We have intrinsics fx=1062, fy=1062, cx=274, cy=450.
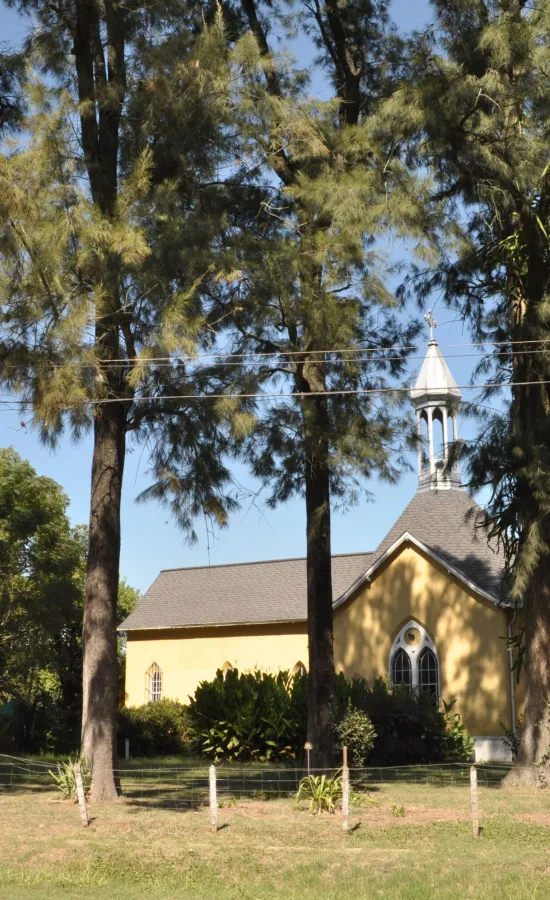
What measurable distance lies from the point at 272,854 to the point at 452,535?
17321mm

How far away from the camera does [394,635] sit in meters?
27.0

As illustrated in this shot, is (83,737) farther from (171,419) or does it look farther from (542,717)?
(542,717)

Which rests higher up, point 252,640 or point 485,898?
point 252,640

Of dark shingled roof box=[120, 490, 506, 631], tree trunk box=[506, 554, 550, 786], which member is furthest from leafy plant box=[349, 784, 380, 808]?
dark shingled roof box=[120, 490, 506, 631]

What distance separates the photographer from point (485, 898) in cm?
914

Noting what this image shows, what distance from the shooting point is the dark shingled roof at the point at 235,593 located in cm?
3138

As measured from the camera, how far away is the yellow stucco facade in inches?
982

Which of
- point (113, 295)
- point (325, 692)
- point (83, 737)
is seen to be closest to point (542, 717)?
point (325, 692)

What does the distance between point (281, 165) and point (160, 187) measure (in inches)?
138

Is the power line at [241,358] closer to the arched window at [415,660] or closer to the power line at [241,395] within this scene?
the power line at [241,395]

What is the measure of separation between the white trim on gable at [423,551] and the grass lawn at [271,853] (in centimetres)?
1052

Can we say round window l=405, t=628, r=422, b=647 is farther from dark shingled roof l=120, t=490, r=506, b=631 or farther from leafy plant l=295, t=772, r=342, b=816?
leafy plant l=295, t=772, r=342, b=816

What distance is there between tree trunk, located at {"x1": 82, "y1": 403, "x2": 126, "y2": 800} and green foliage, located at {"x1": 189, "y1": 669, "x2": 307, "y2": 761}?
9460 millimetres

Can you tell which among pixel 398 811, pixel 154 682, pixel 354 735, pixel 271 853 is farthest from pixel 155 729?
pixel 271 853
